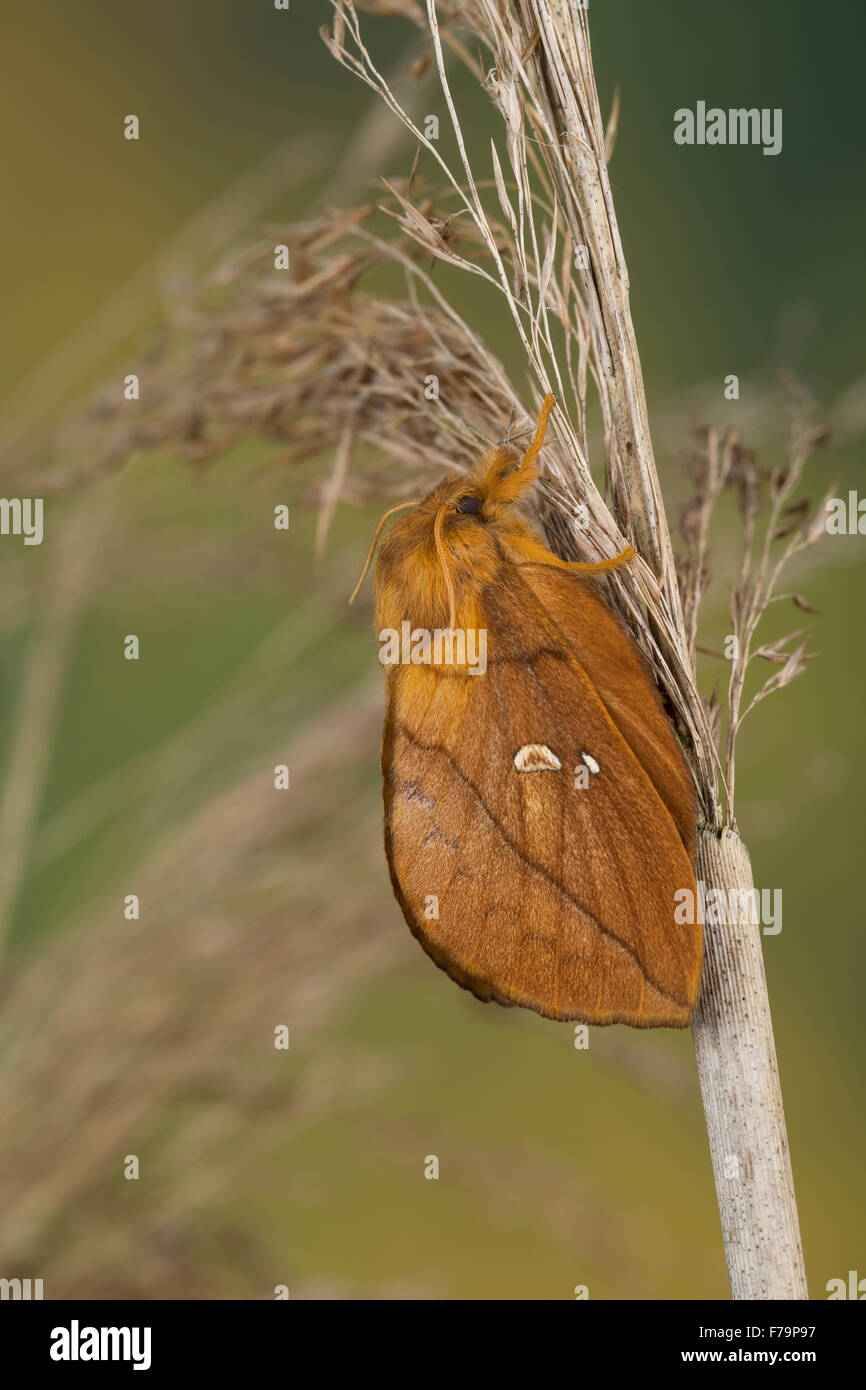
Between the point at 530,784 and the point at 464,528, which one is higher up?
the point at 464,528

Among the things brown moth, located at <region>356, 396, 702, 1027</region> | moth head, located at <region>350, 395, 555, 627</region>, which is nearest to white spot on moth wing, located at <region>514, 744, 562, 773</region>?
brown moth, located at <region>356, 396, 702, 1027</region>

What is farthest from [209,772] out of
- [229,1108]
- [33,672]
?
[229,1108]

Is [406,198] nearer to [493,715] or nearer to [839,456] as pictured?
[493,715]

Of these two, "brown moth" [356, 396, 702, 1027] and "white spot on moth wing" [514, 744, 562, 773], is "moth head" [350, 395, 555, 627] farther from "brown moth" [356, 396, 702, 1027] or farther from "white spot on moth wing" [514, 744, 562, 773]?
"white spot on moth wing" [514, 744, 562, 773]

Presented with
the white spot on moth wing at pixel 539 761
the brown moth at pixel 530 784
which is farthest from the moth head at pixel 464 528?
the white spot on moth wing at pixel 539 761

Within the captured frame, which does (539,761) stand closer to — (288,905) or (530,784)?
(530,784)

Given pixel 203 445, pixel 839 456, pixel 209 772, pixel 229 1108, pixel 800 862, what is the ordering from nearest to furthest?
pixel 203 445, pixel 229 1108, pixel 209 772, pixel 839 456, pixel 800 862

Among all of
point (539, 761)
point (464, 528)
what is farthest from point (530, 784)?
point (464, 528)

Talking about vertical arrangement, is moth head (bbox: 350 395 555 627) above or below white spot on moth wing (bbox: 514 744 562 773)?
above

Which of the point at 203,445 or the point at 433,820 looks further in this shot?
the point at 203,445
